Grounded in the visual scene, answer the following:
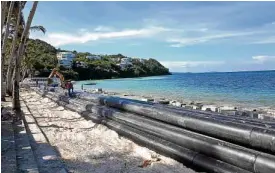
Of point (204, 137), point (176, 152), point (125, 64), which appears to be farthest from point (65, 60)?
point (204, 137)

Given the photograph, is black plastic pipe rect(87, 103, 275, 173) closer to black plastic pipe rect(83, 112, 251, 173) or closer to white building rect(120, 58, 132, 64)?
black plastic pipe rect(83, 112, 251, 173)

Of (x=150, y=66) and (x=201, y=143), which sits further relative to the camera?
(x=150, y=66)

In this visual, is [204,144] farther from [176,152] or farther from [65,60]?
[65,60]

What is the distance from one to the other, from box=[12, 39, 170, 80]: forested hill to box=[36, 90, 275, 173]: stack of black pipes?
1694 inches

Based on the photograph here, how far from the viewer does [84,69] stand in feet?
348

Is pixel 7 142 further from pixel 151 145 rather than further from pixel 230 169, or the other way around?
pixel 230 169

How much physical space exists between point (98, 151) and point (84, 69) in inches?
3970

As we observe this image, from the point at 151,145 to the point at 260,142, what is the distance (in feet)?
8.39

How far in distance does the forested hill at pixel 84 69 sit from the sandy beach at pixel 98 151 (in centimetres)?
4103

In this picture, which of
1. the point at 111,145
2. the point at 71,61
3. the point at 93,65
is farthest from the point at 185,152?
the point at 93,65

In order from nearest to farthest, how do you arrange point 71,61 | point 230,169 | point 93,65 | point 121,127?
1. point 230,169
2. point 121,127
3. point 71,61
4. point 93,65

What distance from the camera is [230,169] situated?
14.4ft

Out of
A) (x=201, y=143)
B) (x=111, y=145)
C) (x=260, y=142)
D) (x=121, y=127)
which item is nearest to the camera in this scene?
(x=260, y=142)

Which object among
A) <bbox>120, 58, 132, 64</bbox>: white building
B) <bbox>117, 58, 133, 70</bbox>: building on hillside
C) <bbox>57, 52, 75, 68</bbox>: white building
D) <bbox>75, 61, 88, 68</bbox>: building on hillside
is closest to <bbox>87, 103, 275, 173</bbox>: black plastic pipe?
<bbox>57, 52, 75, 68</bbox>: white building
